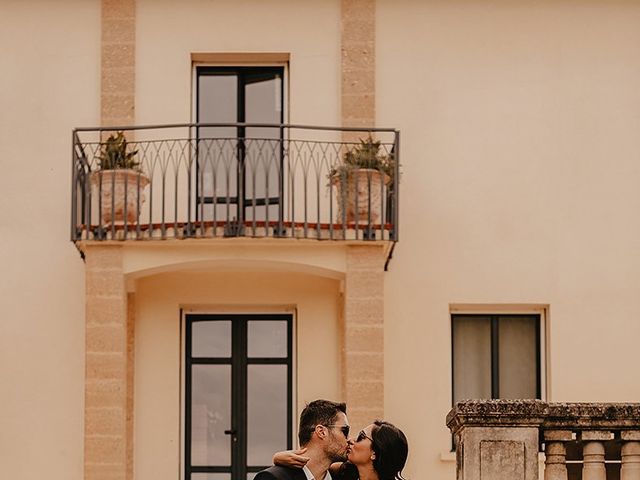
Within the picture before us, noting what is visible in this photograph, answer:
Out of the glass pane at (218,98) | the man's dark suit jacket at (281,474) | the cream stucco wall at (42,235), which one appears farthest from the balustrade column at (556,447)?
the glass pane at (218,98)

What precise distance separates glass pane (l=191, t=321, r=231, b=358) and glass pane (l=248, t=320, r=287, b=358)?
272 millimetres

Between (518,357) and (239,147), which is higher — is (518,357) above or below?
below

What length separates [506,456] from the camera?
1038cm

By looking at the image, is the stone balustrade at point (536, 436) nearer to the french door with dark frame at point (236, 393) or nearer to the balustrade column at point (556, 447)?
the balustrade column at point (556, 447)

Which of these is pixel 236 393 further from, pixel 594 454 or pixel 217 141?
pixel 594 454

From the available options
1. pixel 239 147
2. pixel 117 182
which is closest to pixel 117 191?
pixel 117 182

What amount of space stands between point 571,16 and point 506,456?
37.0 ft

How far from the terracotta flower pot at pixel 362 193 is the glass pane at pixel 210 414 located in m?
2.72

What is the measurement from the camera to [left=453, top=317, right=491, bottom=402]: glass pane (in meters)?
20.4

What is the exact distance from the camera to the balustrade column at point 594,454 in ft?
33.9

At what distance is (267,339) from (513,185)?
3397mm

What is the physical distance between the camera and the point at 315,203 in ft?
65.9

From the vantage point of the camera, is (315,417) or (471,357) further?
(471,357)

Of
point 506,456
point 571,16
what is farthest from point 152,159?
point 506,456
